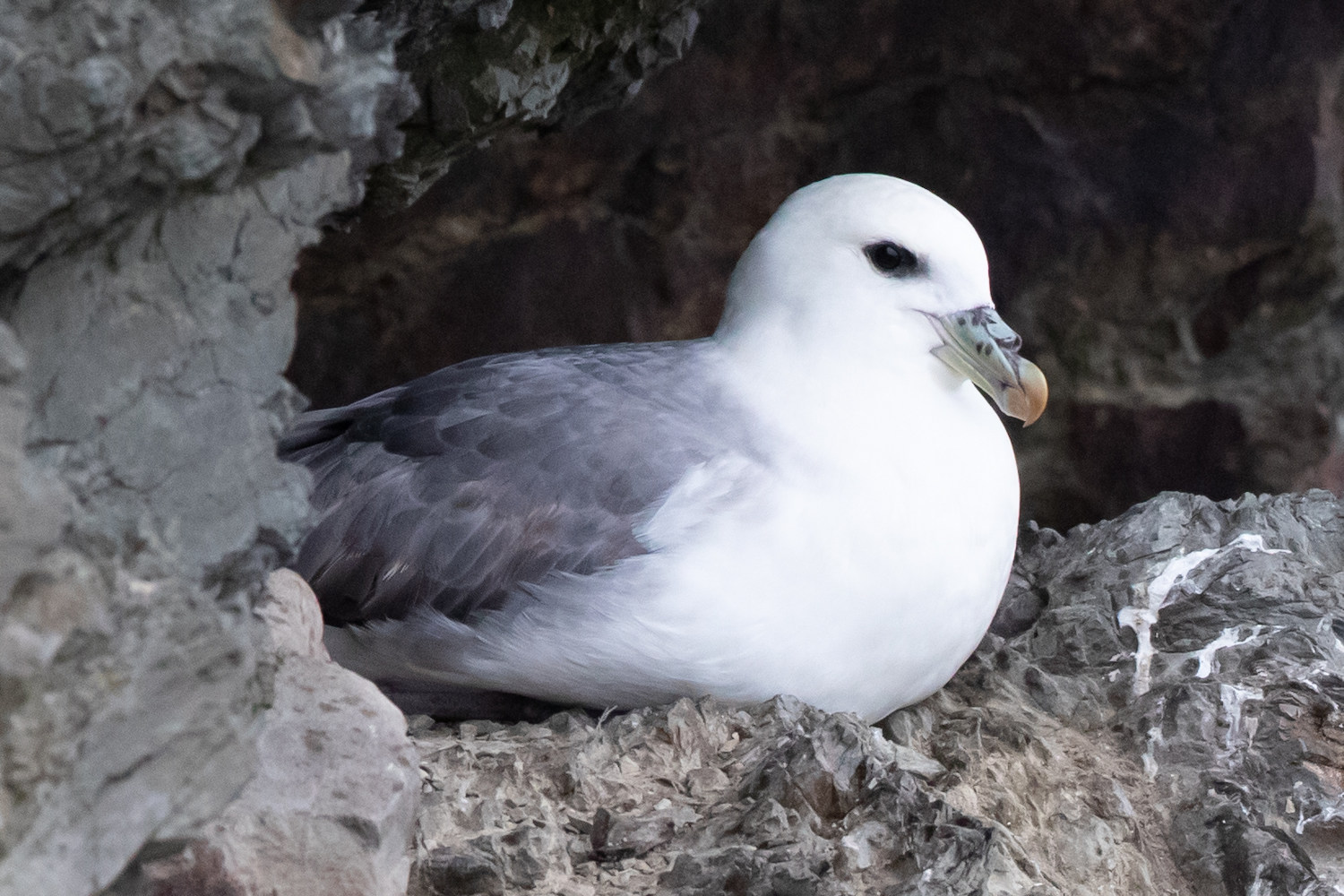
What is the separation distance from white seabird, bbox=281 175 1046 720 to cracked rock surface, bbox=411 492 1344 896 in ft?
0.34

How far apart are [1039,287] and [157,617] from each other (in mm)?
2709

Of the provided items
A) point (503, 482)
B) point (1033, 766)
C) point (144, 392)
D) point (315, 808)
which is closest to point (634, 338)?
point (503, 482)

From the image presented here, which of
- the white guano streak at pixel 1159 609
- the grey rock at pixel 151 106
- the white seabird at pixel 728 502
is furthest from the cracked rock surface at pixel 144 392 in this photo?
the white guano streak at pixel 1159 609

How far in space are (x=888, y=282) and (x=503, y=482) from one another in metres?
0.58

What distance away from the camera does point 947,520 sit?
76.0 inches

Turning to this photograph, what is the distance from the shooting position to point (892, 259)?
202 centimetres

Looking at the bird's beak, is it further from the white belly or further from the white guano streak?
the white guano streak

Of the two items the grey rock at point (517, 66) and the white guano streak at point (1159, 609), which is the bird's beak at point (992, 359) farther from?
the grey rock at point (517, 66)

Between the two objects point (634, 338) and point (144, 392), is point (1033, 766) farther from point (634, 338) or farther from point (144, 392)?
point (634, 338)

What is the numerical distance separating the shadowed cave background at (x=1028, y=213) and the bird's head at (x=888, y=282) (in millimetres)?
1302

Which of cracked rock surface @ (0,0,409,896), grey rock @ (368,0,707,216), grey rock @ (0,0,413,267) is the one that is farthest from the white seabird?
grey rock @ (0,0,413,267)

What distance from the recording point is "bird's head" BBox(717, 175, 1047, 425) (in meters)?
1.99

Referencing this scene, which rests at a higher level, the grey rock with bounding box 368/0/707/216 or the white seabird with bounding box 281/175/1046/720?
the grey rock with bounding box 368/0/707/216

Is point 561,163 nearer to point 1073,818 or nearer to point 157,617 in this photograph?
point 1073,818
